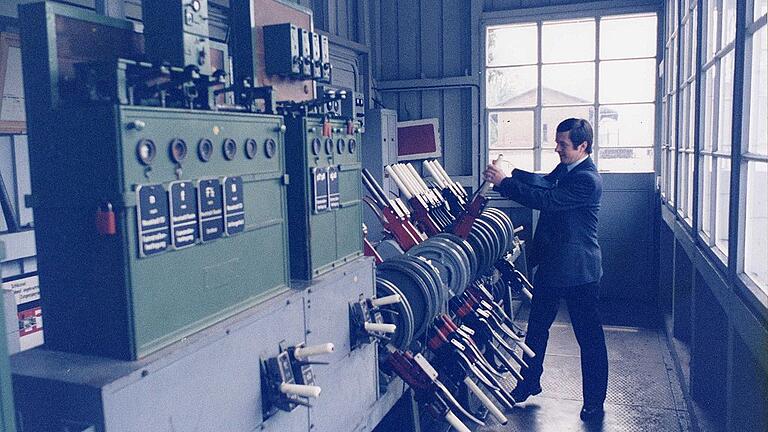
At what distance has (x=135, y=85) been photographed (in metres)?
1.41

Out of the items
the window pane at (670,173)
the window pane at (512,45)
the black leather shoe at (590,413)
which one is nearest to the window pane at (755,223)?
the black leather shoe at (590,413)

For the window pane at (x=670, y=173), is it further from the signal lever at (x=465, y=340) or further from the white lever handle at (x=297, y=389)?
the white lever handle at (x=297, y=389)

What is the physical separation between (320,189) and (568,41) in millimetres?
5851

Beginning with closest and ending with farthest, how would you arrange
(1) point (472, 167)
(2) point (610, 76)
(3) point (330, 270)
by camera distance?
(3) point (330, 270) → (2) point (610, 76) → (1) point (472, 167)

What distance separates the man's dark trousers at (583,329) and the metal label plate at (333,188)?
1.85 m

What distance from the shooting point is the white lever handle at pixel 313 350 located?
5.67 ft

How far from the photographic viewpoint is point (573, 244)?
352 centimetres

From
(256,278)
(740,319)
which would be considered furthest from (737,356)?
(256,278)

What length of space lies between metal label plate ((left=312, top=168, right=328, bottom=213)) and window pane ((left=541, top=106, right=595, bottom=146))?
18.2ft

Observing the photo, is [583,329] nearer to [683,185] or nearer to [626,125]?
[683,185]

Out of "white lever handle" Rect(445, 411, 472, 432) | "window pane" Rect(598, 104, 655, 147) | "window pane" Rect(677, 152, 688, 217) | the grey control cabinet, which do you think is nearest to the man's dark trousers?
"white lever handle" Rect(445, 411, 472, 432)

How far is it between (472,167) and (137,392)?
21.3 feet

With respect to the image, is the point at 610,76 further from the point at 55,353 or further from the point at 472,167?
the point at 55,353

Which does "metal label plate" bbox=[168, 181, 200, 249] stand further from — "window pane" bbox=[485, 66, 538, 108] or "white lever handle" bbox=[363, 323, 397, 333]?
"window pane" bbox=[485, 66, 538, 108]
